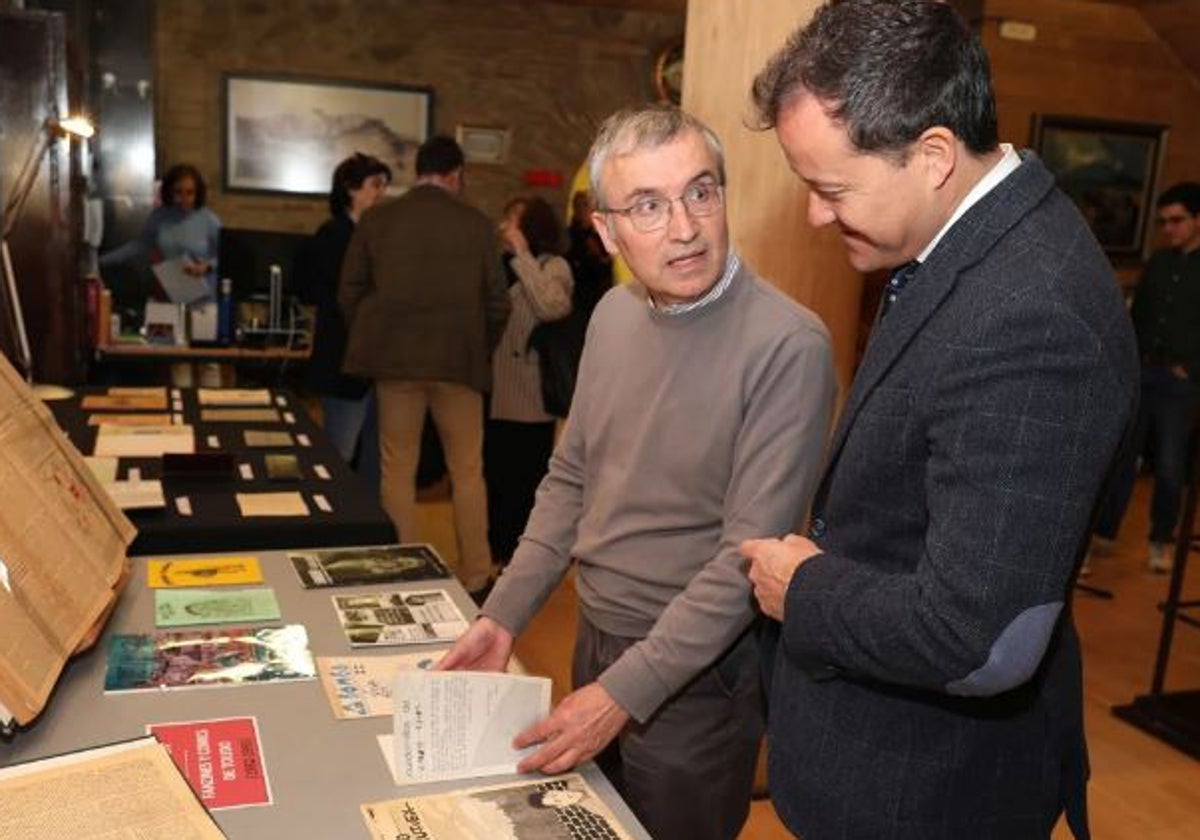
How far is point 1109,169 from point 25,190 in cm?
664

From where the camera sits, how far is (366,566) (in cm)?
195

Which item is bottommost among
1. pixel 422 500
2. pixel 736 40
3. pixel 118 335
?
pixel 422 500

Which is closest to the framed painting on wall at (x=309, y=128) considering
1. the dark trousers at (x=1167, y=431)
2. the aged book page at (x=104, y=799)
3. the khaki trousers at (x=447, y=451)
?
the khaki trousers at (x=447, y=451)

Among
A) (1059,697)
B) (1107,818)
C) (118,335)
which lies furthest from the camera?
(118,335)

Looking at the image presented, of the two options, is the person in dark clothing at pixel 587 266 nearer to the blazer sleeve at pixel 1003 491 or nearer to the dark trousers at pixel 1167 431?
the dark trousers at pixel 1167 431

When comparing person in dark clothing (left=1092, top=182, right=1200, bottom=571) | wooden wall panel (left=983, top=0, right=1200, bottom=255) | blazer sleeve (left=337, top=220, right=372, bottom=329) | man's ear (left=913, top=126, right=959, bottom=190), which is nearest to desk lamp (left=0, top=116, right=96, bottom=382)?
blazer sleeve (left=337, top=220, right=372, bottom=329)

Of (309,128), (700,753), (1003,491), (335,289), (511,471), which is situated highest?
(309,128)

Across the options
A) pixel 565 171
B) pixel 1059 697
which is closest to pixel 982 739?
pixel 1059 697

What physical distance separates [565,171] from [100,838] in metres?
7.89

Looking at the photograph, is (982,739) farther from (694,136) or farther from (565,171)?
(565,171)

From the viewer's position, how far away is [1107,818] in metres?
2.90

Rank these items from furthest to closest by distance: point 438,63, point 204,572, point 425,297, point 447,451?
point 438,63 → point 447,451 → point 425,297 → point 204,572

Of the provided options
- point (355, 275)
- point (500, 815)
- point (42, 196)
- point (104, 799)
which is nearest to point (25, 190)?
point (42, 196)

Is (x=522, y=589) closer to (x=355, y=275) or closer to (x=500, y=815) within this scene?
(x=500, y=815)
